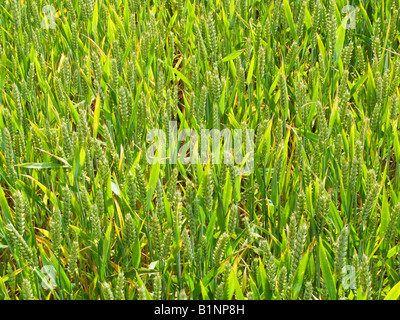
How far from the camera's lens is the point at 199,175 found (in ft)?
3.39

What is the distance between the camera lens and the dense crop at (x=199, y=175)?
2.95 feet

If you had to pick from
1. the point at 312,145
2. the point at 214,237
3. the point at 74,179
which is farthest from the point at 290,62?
the point at 74,179

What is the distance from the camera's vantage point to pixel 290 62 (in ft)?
4.81

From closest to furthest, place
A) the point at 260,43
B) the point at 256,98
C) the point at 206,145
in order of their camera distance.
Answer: the point at 206,145, the point at 256,98, the point at 260,43

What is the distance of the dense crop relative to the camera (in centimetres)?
90

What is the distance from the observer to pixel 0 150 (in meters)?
1.22

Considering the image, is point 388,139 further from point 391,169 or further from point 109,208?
point 109,208

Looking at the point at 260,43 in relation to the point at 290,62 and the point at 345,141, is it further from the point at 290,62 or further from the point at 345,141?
the point at 345,141

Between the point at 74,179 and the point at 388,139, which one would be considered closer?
the point at 74,179
